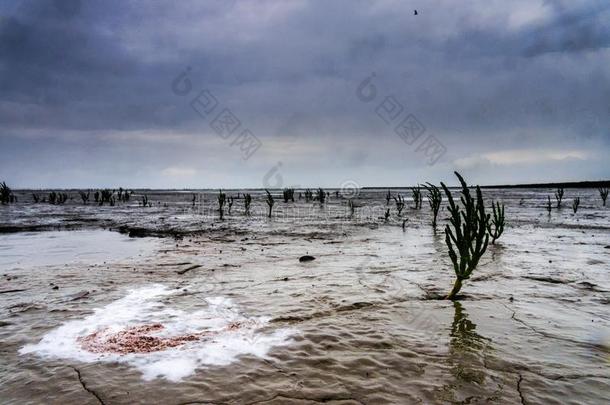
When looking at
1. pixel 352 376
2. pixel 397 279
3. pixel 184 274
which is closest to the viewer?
pixel 352 376

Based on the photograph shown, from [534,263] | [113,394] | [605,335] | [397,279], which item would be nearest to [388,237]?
[534,263]

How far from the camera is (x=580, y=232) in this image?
37.2ft

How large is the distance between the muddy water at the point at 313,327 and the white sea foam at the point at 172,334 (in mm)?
18

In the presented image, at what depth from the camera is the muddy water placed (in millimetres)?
2562

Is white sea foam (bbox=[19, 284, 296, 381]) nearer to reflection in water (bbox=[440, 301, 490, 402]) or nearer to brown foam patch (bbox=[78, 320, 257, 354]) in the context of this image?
brown foam patch (bbox=[78, 320, 257, 354])

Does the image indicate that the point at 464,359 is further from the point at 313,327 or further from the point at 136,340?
the point at 136,340

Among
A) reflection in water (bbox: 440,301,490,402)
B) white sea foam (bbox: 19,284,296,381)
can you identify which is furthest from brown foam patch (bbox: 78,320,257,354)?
reflection in water (bbox: 440,301,490,402)

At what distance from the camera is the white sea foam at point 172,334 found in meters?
2.98

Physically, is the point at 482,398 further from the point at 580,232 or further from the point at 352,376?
the point at 580,232

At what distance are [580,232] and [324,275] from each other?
9690 millimetres

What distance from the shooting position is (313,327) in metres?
3.71

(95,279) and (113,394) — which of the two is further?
(95,279)

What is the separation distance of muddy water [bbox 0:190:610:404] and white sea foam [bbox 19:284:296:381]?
0.02 metres

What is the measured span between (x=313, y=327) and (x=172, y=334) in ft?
4.48
